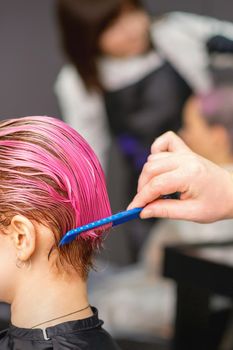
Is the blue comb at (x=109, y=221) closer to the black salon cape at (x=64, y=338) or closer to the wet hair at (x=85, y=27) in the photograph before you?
the black salon cape at (x=64, y=338)

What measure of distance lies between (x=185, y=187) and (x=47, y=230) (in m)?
0.28

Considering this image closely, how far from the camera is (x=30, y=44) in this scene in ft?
11.4

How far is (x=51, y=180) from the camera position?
127cm

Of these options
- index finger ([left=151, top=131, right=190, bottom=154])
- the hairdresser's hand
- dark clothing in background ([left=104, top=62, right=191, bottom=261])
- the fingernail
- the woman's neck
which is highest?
dark clothing in background ([left=104, top=62, right=191, bottom=261])

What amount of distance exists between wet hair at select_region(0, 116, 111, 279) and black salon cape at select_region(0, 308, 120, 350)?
113mm

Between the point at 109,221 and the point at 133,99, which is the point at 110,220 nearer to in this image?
the point at 109,221

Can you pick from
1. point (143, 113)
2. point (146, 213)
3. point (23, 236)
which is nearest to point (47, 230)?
point (23, 236)

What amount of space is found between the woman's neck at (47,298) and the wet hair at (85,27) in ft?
7.25

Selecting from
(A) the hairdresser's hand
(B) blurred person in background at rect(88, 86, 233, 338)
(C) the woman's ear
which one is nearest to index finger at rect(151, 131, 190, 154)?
(A) the hairdresser's hand

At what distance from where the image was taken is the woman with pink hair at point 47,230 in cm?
127

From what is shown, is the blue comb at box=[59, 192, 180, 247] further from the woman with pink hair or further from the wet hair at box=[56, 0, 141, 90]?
the wet hair at box=[56, 0, 141, 90]

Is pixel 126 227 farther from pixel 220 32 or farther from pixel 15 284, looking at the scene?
pixel 15 284

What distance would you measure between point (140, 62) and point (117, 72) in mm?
127

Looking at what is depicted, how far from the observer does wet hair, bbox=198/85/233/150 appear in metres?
3.43
